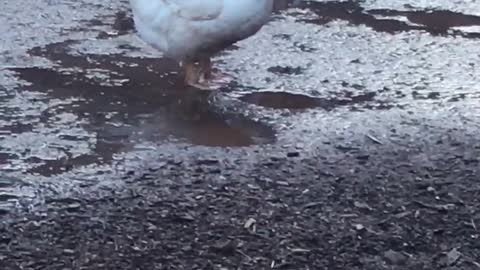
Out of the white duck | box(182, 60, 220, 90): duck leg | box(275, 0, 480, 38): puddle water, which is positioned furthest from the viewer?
box(275, 0, 480, 38): puddle water

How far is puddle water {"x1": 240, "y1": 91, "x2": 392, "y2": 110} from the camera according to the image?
4613mm

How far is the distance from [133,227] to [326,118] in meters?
1.38

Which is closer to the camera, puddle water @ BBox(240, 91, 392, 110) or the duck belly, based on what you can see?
the duck belly

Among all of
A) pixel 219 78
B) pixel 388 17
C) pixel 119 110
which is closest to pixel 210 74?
pixel 219 78

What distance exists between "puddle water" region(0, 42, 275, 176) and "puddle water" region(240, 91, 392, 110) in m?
0.20

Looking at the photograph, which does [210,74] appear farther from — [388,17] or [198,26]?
[388,17]

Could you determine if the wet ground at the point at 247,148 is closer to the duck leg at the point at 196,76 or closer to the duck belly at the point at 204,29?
the duck leg at the point at 196,76

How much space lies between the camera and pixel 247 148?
410 centimetres

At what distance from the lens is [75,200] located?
3.54 m

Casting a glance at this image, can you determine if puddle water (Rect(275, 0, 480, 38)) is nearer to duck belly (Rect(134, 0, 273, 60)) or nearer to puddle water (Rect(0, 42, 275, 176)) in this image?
puddle water (Rect(0, 42, 275, 176))

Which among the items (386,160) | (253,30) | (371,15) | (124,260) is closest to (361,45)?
(371,15)

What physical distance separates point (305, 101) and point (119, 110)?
81 centimetres

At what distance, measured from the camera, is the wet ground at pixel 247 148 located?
10.6 feet

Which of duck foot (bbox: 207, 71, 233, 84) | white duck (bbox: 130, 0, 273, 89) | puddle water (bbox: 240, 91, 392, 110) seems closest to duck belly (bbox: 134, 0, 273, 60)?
white duck (bbox: 130, 0, 273, 89)
